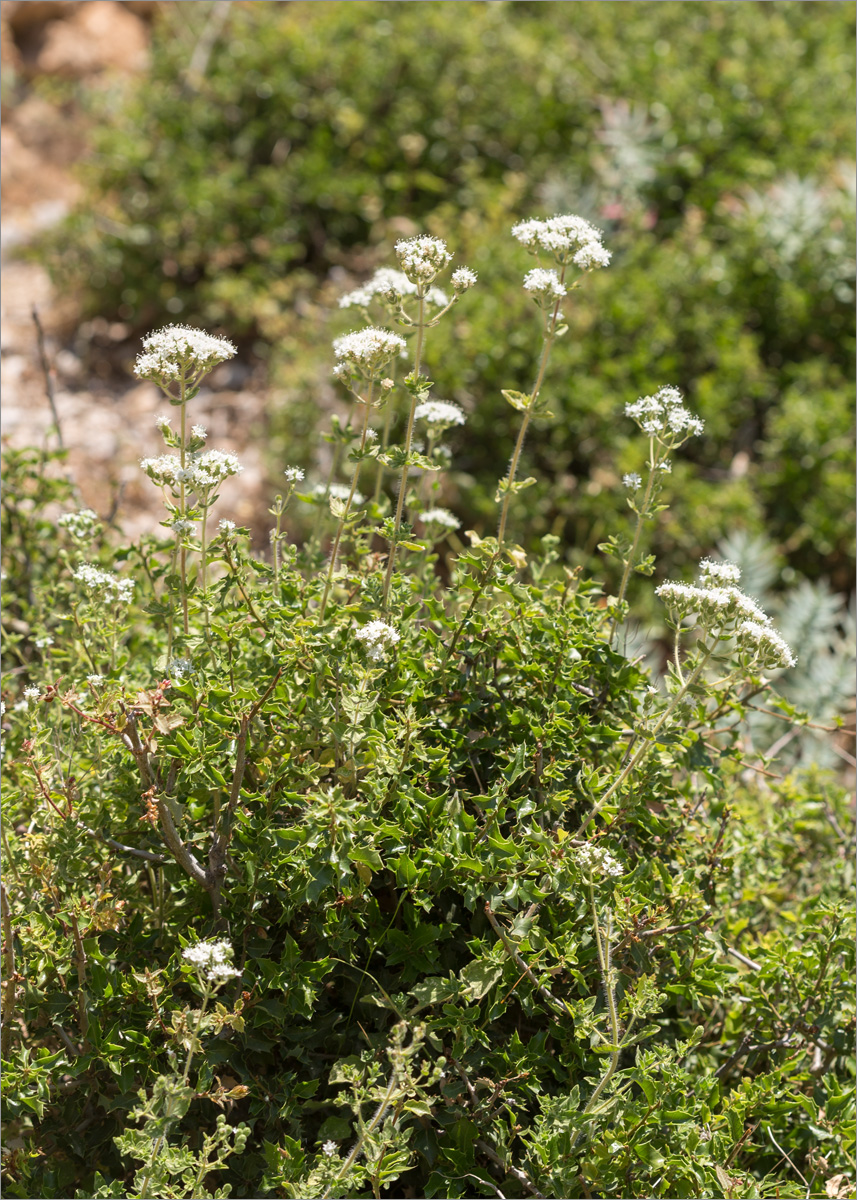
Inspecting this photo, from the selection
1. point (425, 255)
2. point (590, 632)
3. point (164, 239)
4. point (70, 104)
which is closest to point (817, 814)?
point (590, 632)

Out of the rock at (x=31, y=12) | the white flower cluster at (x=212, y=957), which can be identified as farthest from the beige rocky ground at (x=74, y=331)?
the white flower cluster at (x=212, y=957)

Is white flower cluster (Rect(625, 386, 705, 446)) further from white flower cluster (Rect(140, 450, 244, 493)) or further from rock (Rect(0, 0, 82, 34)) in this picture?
rock (Rect(0, 0, 82, 34))

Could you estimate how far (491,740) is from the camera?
209cm

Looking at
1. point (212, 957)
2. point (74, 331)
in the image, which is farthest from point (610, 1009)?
point (74, 331)

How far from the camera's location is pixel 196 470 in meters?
1.84

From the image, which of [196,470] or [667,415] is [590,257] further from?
[196,470]

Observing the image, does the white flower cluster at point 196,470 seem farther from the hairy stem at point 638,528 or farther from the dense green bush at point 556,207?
the dense green bush at point 556,207

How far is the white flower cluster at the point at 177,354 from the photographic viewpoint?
1.84 m

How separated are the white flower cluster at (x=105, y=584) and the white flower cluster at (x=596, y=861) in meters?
0.95

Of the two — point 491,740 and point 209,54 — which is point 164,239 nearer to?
point 209,54

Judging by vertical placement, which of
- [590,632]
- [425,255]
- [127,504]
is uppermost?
[127,504]

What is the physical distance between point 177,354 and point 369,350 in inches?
12.9

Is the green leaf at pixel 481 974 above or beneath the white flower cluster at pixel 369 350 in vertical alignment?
beneath

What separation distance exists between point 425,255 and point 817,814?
1.84 meters
